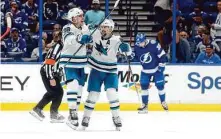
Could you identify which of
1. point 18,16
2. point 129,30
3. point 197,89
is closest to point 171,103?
point 197,89

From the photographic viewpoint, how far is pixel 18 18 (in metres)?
15.7

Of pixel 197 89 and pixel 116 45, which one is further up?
pixel 116 45

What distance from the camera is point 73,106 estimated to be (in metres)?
11.1

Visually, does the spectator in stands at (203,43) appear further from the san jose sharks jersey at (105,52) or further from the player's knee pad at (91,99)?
the player's knee pad at (91,99)

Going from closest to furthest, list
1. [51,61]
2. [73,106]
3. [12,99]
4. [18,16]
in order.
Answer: [73,106]
[51,61]
[12,99]
[18,16]

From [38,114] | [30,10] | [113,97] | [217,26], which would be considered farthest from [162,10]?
[113,97]

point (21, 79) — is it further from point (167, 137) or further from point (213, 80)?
point (167, 137)

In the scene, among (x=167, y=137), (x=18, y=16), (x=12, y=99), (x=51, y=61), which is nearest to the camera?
(x=167, y=137)

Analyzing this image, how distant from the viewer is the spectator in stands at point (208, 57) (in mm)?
14609

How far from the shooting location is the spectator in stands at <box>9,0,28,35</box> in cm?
1564

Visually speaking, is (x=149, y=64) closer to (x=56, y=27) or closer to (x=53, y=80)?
(x=56, y=27)

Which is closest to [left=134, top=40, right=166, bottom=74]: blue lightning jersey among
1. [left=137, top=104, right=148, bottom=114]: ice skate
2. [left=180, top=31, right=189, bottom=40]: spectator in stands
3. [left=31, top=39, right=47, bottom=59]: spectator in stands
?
[left=137, top=104, right=148, bottom=114]: ice skate

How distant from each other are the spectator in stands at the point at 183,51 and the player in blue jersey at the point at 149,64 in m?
1.16

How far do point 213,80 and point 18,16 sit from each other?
3662 millimetres
